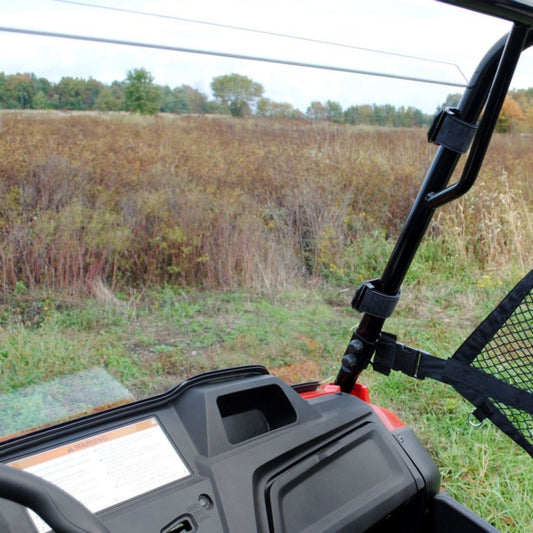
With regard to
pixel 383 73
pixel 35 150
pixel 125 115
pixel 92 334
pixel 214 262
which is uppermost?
pixel 383 73

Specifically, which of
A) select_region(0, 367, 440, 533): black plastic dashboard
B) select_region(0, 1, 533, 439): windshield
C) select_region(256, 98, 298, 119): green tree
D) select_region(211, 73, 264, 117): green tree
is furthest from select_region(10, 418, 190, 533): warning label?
select_region(256, 98, 298, 119): green tree

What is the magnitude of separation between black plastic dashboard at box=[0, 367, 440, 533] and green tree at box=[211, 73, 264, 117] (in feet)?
3.23

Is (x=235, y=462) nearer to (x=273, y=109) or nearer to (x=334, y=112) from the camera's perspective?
(x=273, y=109)

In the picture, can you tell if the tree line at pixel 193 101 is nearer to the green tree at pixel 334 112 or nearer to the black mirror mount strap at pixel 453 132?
the green tree at pixel 334 112

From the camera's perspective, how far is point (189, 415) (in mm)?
1159

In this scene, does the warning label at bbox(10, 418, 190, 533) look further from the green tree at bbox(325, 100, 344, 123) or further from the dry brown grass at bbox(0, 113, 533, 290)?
the green tree at bbox(325, 100, 344, 123)

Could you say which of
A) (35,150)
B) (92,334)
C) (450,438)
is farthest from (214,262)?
(450,438)

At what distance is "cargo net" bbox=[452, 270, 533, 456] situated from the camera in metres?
1.25

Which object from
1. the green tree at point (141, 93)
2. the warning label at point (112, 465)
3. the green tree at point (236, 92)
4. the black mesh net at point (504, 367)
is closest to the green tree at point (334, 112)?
the green tree at point (236, 92)

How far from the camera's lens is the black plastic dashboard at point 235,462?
100cm

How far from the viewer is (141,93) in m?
1.80

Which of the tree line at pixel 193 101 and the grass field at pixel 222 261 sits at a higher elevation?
the tree line at pixel 193 101

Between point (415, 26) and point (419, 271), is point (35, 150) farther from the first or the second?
point (419, 271)

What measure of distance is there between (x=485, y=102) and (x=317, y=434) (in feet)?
2.68
